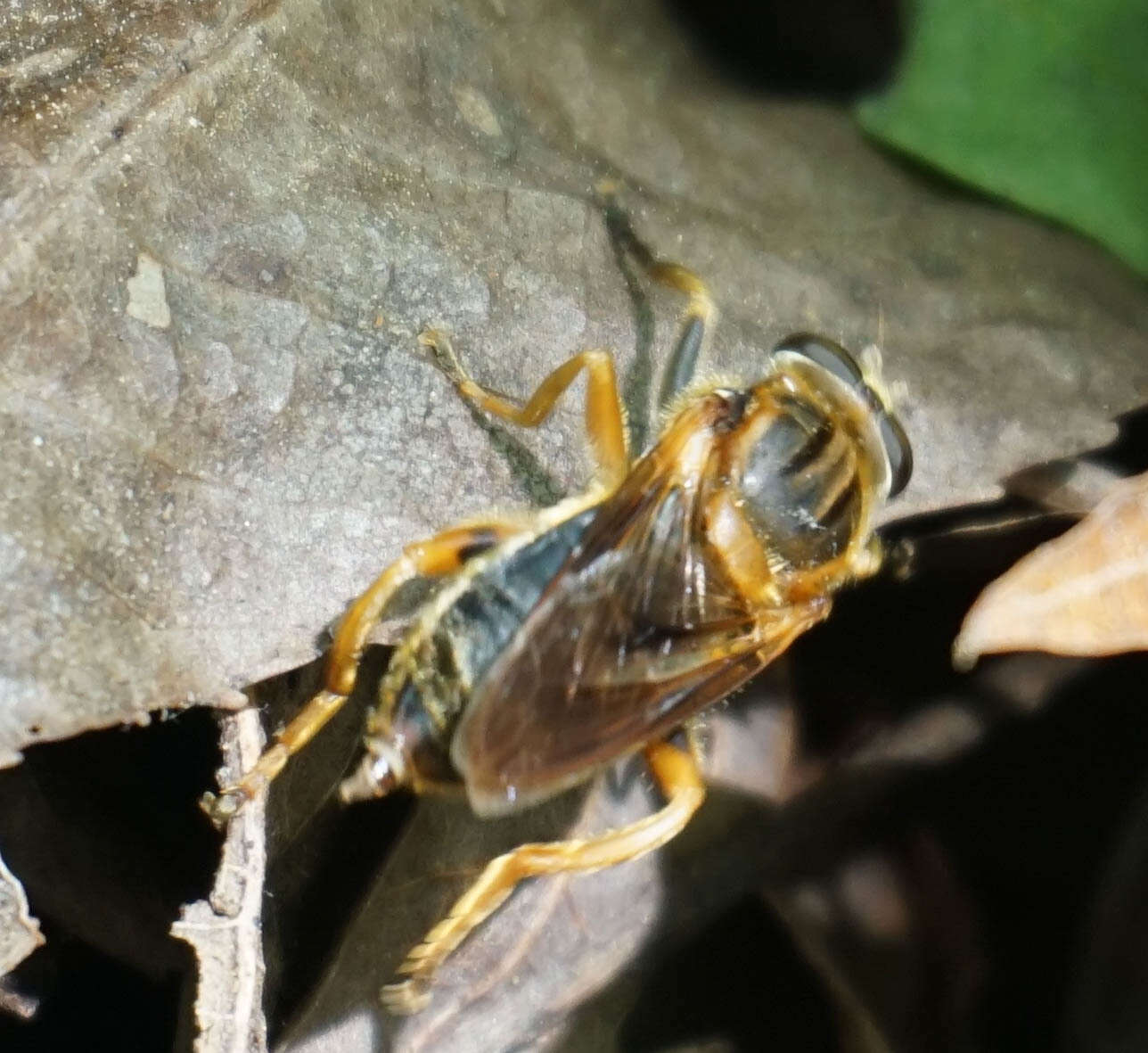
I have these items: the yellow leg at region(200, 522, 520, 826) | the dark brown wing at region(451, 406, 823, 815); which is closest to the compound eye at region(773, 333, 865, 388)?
the dark brown wing at region(451, 406, 823, 815)

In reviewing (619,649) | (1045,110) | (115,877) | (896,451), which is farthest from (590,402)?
(1045,110)

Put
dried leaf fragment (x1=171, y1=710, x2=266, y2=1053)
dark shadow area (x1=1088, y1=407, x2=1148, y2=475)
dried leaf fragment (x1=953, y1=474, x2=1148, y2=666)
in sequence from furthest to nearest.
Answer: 1. dark shadow area (x1=1088, y1=407, x2=1148, y2=475)
2. dried leaf fragment (x1=953, y1=474, x2=1148, y2=666)
3. dried leaf fragment (x1=171, y1=710, x2=266, y2=1053)

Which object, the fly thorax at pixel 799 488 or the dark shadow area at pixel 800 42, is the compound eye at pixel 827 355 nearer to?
the fly thorax at pixel 799 488

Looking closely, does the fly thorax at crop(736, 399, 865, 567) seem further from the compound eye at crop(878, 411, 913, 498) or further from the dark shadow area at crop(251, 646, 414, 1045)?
the dark shadow area at crop(251, 646, 414, 1045)

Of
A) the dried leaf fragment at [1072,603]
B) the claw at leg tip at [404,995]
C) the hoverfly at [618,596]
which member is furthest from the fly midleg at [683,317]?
the claw at leg tip at [404,995]

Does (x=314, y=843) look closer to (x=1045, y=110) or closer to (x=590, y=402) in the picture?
(x=590, y=402)

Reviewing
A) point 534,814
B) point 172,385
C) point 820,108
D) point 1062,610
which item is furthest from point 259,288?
point 820,108
